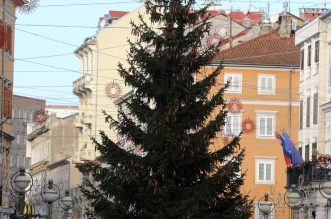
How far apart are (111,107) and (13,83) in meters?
55.6

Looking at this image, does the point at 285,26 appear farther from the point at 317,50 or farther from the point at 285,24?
the point at 317,50

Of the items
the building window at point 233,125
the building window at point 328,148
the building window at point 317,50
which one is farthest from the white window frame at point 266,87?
the building window at point 328,148

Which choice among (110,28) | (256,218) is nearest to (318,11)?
(256,218)

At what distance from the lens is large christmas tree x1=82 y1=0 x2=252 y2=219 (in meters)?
43.6

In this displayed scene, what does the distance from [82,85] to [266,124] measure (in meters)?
41.2

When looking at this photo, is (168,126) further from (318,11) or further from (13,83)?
(318,11)

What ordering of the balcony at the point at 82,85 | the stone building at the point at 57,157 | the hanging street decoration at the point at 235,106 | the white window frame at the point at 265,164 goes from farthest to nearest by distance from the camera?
the stone building at the point at 57,157 < the balcony at the point at 82,85 < the white window frame at the point at 265,164 < the hanging street decoration at the point at 235,106

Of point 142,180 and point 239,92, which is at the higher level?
point 239,92

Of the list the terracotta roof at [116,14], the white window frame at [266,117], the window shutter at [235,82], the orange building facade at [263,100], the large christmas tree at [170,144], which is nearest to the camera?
the large christmas tree at [170,144]

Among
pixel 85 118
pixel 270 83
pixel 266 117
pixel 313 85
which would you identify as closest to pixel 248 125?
pixel 266 117

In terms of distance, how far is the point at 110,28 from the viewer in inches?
5413

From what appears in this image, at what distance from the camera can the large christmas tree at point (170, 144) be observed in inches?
1715

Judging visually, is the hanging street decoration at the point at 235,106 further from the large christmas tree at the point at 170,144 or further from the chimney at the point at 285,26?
the large christmas tree at the point at 170,144

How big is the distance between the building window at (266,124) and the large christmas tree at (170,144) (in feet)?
192
